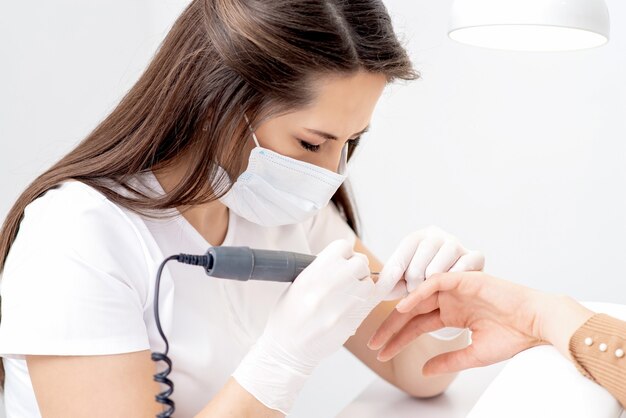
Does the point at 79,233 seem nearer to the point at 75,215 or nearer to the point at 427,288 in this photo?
the point at 75,215

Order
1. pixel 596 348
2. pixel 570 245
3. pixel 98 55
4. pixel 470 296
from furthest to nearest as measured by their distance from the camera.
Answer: pixel 570 245 < pixel 98 55 < pixel 470 296 < pixel 596 348

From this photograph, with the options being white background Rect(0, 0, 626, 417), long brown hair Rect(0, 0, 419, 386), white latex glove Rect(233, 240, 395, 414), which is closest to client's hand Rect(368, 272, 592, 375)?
white latex glove Rect(233, 240, 395, 414)

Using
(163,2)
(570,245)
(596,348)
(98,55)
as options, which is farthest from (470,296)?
(163,2)

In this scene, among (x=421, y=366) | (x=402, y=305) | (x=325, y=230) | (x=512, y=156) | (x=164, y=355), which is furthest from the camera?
(x=512, y=156)

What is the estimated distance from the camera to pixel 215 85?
4.05ft

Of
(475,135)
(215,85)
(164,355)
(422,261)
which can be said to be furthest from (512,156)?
(164,355)

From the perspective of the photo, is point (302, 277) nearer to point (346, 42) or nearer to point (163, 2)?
point (346, 42)

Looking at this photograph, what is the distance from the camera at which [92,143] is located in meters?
1.31

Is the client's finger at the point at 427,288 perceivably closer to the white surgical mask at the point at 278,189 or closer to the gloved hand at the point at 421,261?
the gloved hand at the point at 421,261

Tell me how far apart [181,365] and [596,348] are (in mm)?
636

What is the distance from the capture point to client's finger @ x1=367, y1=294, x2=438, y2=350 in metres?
1.41

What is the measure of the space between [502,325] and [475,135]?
4.26ft

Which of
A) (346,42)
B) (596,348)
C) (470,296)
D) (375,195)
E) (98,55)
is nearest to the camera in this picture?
(596,348)

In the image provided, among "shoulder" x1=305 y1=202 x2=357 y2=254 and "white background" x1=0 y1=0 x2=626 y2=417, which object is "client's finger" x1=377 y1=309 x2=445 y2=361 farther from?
"white background" x1=0 y1=0 x2=626 y2=417
